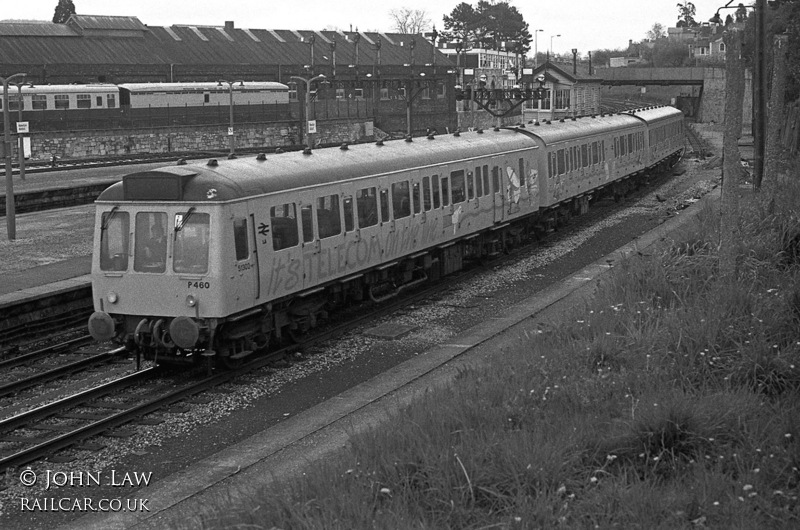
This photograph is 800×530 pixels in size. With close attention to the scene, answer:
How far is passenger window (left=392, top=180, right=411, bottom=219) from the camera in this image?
56.2 feet

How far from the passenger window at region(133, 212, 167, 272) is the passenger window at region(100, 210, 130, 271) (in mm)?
182

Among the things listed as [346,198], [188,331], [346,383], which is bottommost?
[346,383]

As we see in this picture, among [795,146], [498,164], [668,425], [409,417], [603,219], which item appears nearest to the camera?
[668,425]

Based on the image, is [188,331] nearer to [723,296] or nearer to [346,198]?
[346,198]

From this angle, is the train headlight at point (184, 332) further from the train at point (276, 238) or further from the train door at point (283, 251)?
the train door at point (283, 251)

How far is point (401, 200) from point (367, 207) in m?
1.29

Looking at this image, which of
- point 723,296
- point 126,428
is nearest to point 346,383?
point 126,428

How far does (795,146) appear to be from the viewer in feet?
127

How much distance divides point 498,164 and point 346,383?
32.8ft

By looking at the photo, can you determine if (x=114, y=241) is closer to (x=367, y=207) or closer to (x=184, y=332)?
(x=184, y=332)


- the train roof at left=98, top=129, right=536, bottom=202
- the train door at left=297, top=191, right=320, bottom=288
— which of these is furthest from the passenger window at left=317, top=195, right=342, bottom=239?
the train roof at left=98, top=129, right=536, bottom=202

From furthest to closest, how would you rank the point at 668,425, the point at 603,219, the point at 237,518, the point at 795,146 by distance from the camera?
the point at 795,146
the point at 603,219
the point at 668,425
the point at 237,518

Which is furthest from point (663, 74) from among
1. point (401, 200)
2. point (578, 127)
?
point (401, 200)

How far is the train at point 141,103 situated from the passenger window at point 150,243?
117 ft
